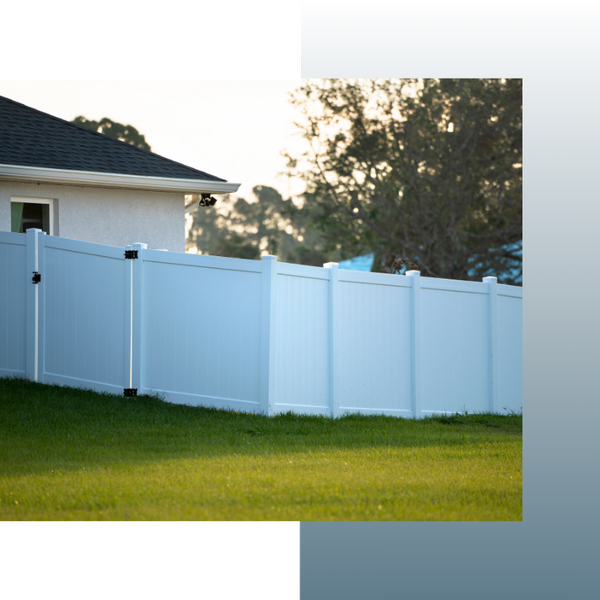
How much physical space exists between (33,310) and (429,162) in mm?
15735

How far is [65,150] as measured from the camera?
A: 1166cm

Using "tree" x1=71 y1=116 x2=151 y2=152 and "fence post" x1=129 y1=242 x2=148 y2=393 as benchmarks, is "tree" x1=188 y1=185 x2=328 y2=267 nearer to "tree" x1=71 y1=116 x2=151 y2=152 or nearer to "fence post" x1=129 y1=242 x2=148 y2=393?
"tree" x1=71 y1=116 x2=151 y2=152

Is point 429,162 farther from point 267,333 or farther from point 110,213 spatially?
point 267,333

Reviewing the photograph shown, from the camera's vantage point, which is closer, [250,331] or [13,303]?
[250,331]

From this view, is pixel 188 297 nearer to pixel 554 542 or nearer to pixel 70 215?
pixel 70 215

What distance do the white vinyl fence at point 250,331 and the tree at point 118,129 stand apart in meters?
18.3

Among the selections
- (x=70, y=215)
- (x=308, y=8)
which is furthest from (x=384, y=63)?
(x=70, y=215)

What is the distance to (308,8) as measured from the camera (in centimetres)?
537

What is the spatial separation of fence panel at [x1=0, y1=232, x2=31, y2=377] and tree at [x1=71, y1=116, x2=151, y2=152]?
1805 cm

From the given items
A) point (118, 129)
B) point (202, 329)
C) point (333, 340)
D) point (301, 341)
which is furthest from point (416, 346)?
point (118, 129)

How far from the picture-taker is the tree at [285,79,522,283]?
71.9 ft

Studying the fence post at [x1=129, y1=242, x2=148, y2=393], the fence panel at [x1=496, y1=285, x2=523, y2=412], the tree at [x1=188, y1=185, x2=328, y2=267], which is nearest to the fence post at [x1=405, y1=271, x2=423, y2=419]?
the fence panel at [x1=496, y1=285, x2=523, y2=412]

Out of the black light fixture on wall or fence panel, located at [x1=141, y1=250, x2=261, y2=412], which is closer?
fence panel, located at [x1=141, y1=250, x2=261, y2=412]

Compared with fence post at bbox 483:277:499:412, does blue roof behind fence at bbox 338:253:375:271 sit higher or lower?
higher
